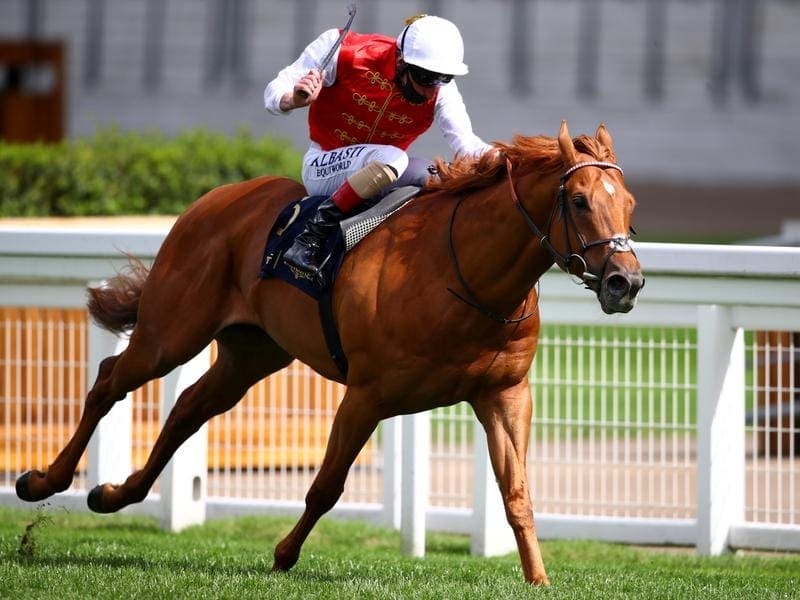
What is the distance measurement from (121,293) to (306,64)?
149 centimetres

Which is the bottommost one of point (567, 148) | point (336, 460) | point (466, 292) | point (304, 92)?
point (336, 460)

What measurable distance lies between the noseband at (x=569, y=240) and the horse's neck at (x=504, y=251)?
43 mm

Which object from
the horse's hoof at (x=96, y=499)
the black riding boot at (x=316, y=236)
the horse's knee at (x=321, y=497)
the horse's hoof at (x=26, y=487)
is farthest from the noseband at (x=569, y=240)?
the horse's hoof at (x=26, y=487)

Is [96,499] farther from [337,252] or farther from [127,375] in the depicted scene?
[337,252]

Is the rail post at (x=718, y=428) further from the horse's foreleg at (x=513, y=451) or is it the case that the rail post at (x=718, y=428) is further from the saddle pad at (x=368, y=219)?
the saddle pad at (x=368, y=219)

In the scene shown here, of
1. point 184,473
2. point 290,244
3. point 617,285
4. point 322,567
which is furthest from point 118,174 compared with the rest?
point 617,285

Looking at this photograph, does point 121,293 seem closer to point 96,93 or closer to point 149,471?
point 149,471

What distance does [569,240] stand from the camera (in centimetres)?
488

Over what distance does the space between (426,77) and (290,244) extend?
82 centimetres

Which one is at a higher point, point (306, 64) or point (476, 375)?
point (306, 64)

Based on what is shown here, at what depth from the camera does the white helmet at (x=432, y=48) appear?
5340 millimetres

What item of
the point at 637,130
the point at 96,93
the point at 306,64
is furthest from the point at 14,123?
the point at 306,64

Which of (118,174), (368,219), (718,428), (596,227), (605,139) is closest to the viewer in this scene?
(596,227)

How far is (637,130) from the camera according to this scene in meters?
21.5
